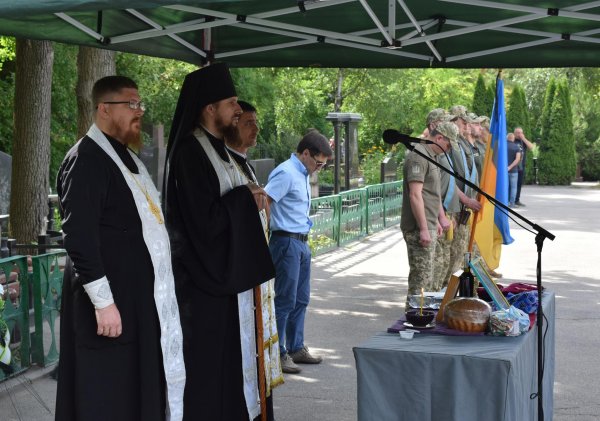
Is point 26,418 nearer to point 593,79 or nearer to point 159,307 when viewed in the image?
point 159,307

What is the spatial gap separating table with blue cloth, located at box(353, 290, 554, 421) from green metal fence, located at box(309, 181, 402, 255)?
1018 centimetres

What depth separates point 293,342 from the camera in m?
7.59

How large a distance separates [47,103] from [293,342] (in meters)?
5.74

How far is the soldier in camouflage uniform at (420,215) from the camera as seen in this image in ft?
27.3

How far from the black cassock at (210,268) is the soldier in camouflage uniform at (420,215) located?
330 cm

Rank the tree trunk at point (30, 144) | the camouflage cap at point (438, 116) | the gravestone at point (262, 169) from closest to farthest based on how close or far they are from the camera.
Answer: the camouflage cap at point (438, 116)
the tree trunk at point (30, 144)
the gravestone at point (262, 169)

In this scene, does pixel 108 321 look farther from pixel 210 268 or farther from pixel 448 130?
pixel 448 130

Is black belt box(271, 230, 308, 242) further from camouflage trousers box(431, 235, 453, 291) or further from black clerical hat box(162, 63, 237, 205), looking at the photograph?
camouflage trousers box(431, 235, 453, 291)

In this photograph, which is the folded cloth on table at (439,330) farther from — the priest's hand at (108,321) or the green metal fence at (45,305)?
the green metal fence at (45,305)

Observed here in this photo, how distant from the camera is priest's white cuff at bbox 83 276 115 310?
426 cm

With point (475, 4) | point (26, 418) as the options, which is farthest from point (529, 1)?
point (26, 418)

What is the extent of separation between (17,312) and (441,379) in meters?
4.00

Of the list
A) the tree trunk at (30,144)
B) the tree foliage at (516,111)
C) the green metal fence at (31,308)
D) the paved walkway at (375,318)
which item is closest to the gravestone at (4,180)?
the tree trunk at (30,144)

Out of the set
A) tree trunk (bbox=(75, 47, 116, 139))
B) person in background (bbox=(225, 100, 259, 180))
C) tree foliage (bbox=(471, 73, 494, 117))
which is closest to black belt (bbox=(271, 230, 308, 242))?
person in background (bbox=(225, 100, 259, 180))
